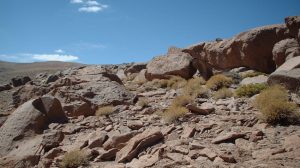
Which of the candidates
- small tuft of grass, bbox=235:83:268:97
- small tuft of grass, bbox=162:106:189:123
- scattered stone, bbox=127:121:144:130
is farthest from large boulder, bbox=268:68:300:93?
scattered stone, bbox=127:121:144:130

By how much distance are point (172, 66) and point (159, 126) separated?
1047 cm

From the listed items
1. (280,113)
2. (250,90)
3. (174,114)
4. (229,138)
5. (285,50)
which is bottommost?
(229,138)

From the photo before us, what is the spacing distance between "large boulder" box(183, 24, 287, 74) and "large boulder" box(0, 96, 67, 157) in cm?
897

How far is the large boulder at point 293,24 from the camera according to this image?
585 inches

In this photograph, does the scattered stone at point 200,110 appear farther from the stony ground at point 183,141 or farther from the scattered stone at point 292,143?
the scattered stone at point 292,143

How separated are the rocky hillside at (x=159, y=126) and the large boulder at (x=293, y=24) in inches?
2.3

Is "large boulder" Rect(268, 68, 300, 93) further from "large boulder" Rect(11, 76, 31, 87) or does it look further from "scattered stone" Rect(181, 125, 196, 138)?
"large boulder" Rect(11, 76, 31, 87)

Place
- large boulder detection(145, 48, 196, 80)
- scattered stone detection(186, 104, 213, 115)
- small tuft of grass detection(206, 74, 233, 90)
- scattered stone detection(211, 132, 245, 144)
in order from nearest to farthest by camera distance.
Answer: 1. scattered stone detection(211, 132, 245, 144)
2. scattered stone detection(186, 104, 213, 115)
3. small tuft of grass detection(206, 74, 233, 90)
4. large boulder detection(145, 48, 196, 80)

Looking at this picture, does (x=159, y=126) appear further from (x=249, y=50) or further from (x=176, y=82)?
(x=249, y=50)

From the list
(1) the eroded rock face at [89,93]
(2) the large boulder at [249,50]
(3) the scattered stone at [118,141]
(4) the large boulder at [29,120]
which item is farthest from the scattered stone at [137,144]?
(2) the large boulder at [249,50]

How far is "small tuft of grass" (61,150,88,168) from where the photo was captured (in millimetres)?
6891

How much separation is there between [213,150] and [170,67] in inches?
504

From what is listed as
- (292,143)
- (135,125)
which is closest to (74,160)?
(135,125)

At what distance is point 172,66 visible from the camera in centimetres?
1862
